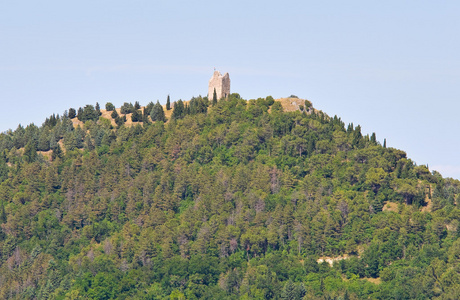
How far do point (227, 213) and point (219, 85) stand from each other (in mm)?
35101

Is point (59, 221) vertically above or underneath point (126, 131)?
underneath

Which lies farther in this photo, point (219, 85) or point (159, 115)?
point (219, 85)

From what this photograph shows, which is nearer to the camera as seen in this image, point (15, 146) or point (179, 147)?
point (179, 147)

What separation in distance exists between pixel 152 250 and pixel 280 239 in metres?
17.5

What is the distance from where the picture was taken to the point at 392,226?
159 meters

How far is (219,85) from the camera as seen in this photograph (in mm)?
198000

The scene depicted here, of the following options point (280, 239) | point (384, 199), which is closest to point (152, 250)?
point (280, 239)

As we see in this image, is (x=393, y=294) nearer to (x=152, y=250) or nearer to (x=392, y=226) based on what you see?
(x=392, y=226)

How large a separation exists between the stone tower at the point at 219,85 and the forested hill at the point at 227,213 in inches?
161

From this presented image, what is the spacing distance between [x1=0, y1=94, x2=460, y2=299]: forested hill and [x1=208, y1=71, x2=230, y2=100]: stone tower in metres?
4.08

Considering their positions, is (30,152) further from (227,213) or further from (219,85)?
(227,213)

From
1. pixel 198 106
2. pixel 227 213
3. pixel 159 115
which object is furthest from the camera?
pixel 159 115

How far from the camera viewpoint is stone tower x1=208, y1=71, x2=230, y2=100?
198 m

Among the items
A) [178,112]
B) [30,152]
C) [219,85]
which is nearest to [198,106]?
[178,112]
